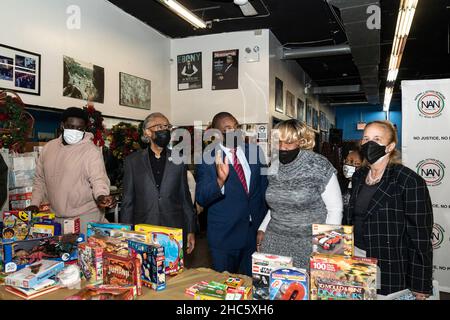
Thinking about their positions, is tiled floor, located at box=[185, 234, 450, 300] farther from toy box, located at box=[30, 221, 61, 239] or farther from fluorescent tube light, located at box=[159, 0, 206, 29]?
fluorescent tube light, located at box=[159, 0, 206, 29]

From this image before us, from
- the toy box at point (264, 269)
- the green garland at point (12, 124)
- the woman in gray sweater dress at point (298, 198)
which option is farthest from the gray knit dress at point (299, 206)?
the green garland at point (12, 124)

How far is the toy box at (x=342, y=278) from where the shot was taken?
1.29m

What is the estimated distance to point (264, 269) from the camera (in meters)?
1.47

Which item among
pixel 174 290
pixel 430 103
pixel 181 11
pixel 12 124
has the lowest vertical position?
pixel 174 290

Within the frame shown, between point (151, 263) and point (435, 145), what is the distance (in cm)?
348

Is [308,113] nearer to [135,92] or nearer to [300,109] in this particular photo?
[300,109]

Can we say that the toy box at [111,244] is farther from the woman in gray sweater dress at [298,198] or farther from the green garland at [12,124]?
the green garland at [12,124]

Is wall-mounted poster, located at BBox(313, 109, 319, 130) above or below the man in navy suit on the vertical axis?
above

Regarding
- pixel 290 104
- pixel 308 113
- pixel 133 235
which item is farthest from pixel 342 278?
pixel 308 113

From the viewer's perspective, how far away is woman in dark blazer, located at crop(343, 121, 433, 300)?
5.83ft

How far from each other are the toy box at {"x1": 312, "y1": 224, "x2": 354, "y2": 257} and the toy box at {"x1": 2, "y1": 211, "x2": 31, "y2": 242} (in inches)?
73.3

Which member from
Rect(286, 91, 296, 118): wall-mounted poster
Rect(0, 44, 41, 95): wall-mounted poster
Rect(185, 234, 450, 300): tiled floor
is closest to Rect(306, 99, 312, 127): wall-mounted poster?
Rect(286, 91, 296, 118): wall-mounted poster

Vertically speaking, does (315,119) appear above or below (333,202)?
above
